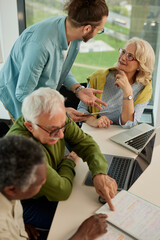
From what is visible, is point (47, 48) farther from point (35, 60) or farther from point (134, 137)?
point (134, 137)

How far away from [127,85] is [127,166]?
85 centimetres

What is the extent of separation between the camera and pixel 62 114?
51.8 inches

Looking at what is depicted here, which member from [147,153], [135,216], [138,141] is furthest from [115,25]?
[135,216]

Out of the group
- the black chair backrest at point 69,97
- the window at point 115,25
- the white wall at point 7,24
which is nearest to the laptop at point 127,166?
the black chair backrest at point 69,97

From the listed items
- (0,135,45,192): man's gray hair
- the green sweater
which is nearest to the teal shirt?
the green sweater

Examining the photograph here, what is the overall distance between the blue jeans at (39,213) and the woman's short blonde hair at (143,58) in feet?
4.46

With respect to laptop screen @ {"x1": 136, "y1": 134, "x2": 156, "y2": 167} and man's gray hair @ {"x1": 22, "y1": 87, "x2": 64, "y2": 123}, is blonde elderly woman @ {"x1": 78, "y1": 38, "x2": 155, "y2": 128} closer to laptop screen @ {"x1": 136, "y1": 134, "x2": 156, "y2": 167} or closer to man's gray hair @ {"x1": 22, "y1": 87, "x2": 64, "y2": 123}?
laptop screen @ {"x1": 136, "y1": 134, "x2": 156, "y2": 167}

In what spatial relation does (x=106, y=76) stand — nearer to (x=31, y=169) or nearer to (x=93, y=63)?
(x=93, y=63)

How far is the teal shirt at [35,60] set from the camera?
1.69m

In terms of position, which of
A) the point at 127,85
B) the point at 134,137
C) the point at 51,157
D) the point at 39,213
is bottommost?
the point at 39,213

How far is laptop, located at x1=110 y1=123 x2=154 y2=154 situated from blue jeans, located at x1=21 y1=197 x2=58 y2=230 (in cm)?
64

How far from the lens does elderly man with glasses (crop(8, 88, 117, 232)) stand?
1.24 meters

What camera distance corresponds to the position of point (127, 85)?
211 centimetres

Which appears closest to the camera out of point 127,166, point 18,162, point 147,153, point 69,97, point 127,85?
point 18,162
